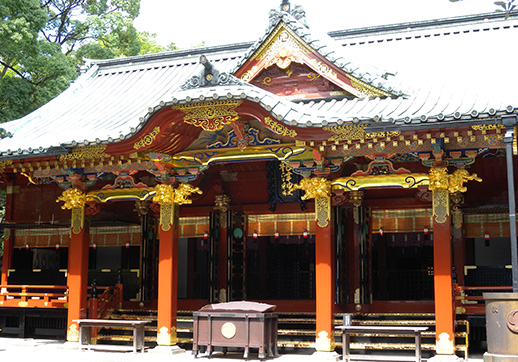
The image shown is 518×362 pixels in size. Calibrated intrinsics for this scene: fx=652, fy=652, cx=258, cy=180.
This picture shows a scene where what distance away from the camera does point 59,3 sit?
30328mm

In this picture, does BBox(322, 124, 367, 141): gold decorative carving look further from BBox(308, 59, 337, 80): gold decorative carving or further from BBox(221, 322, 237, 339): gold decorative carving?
BBox(221, 322, 237, 339): gold decorative carving

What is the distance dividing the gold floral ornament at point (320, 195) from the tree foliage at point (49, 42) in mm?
12203

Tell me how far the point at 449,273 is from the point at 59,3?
2475 centimetres

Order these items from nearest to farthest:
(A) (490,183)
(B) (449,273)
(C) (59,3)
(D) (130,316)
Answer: (B) (449,273) < (A) (490,183) < (D) (130,316) < (C) (59,3)

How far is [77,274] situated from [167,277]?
2.28 metres

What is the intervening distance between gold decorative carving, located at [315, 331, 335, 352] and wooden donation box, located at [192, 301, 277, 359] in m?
0.84

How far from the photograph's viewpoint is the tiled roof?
38.5 ft

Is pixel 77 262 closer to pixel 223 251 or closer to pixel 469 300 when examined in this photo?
pixel 223 251

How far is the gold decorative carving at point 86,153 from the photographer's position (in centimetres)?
1313

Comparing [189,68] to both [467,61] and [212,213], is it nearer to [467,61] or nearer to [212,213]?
[212,213]

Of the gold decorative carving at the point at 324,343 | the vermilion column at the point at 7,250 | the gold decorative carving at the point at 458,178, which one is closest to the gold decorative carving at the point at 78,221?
the vermilion column at the point at 7,250

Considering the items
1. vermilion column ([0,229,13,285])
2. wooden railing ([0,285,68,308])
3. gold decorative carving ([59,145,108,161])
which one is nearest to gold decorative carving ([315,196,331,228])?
gold decorative carving ([59,145,108,161])

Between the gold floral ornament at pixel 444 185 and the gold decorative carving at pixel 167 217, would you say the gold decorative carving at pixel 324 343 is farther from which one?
the gold decorative carving at pixel 167 217

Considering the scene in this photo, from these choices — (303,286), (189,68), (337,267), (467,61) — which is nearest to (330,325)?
(337,267)
